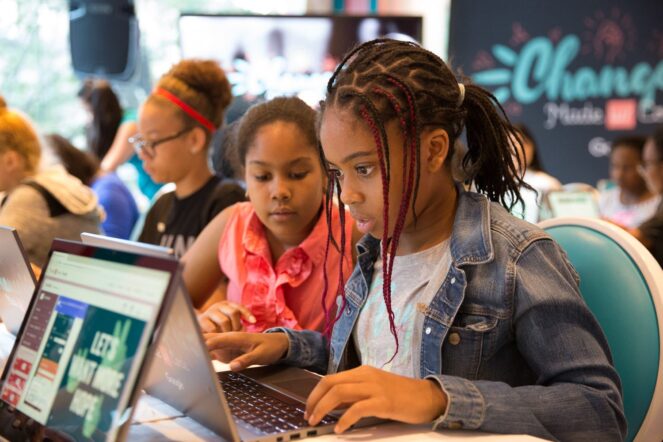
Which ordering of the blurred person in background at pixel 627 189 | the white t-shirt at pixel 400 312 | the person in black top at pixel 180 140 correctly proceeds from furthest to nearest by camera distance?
1. the blurred person in background at pixel 627 189
2. the person in black top at pixel 180 140
3. the white t-shirt at pixel 400 312

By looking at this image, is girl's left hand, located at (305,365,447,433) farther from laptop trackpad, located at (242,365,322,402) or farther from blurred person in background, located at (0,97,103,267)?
blurred person in background, located at (0,97,103,267)

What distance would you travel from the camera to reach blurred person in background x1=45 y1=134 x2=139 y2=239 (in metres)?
3.50

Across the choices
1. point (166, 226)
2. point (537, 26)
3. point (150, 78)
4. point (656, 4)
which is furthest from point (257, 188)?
point (656, 4)

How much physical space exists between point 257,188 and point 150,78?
3.56 m

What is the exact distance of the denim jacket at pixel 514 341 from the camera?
0.99m

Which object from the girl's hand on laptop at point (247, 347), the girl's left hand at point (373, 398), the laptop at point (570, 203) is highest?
the laptop at point (570, 203)

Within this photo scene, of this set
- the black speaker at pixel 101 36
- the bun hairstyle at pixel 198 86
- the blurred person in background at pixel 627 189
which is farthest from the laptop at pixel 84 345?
the blurred person in background at pixel 627 189

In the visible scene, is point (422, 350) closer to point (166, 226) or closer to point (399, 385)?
point (399, 385)

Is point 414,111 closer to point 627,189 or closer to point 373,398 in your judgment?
point 373,398

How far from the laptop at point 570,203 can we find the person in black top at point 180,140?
218cm

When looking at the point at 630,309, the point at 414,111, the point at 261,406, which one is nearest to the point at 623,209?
the point at 630,309

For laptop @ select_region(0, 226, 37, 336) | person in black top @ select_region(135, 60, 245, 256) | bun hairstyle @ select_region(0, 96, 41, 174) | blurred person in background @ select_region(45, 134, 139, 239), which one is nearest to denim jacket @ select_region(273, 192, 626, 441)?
laptop @ select_region(0, 226, 37, 336)

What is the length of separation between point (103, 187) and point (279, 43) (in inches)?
44.9

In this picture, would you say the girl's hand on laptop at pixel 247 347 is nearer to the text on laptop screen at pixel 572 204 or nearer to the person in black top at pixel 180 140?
the person in black top at pixel 180 140
